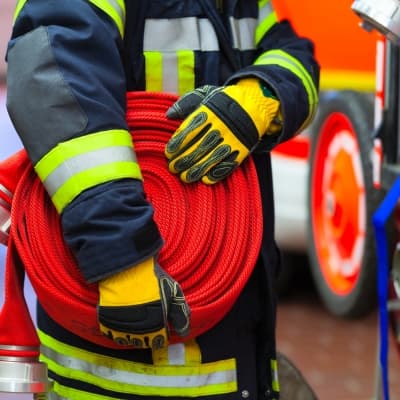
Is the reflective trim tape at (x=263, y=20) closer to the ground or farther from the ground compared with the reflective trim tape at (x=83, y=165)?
farther from the ground

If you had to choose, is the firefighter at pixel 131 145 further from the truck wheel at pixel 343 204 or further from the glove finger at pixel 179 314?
the truck wheel at pixel 343 204

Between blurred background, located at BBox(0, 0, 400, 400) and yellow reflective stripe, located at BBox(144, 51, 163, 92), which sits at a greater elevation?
yellow reflective stripe, located at BBox(144, 51, 163, 92)

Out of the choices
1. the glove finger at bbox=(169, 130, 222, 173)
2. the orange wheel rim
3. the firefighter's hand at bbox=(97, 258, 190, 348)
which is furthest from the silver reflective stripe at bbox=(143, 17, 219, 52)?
the orange wheel rim

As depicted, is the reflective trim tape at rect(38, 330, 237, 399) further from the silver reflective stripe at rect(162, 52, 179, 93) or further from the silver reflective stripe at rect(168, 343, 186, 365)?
the silver reflective stripe at rect(162, 52, 179, 93)

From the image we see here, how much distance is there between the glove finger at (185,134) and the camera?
2.04m

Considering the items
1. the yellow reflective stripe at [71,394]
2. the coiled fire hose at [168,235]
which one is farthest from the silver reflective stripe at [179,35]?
the yellow reflective stripe at [71,394]

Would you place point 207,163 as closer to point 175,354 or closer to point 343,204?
point 175,354

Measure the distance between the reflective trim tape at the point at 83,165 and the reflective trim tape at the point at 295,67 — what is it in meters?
0.45

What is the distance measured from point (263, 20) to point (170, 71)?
289 millimetres

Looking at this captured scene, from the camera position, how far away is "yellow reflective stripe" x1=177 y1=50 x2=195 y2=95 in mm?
2154

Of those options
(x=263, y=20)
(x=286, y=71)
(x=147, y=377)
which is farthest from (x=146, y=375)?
(x=263, y=20)

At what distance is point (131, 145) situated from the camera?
6.52 feet

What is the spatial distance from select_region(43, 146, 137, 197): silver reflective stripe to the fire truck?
2436 millimetres

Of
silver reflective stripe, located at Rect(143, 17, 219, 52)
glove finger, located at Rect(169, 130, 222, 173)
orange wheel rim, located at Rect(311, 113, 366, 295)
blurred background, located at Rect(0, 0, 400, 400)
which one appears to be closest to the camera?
glove finger, located at Rect(169, 130, 222, 173)
